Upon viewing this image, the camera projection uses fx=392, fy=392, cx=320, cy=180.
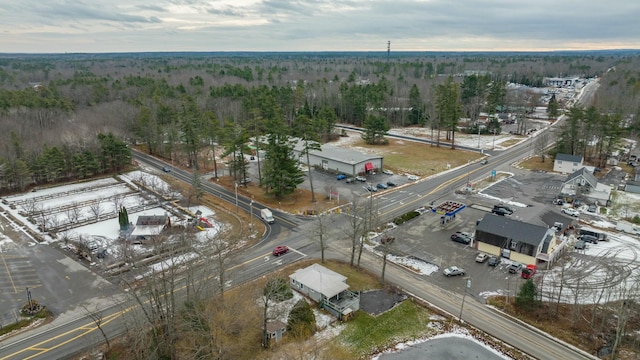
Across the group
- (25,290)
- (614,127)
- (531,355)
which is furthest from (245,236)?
(614,127)

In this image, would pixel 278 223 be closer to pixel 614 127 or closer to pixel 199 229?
pixel 199 229

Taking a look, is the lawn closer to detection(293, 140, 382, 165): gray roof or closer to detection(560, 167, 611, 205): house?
detection(293, 140, 382, 165): gray roof

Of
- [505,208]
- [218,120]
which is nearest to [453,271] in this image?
[505,208]

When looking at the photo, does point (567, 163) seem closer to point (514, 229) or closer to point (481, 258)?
point (514, 229)

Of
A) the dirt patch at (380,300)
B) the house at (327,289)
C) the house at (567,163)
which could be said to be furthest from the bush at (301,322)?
the house at (567,163)

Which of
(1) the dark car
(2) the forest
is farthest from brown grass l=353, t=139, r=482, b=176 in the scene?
(1) the dark car
